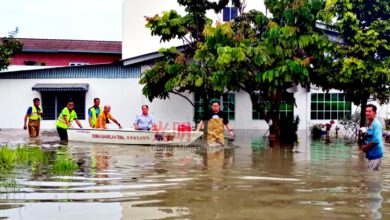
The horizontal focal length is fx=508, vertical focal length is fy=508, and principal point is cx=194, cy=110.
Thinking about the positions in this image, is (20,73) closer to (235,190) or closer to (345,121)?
(345,121)

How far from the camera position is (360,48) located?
17.0 m

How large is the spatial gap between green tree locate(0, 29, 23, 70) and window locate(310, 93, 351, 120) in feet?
51.1

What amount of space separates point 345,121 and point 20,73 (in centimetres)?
1614

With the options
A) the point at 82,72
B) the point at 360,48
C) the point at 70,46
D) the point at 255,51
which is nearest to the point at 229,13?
the point at 82,72

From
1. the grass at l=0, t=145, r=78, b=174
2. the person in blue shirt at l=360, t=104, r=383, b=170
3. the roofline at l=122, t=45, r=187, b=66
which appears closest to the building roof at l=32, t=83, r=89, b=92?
the roofline at l=122, t=45, r=187, b=66

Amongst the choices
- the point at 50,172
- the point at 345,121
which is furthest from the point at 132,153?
the point at 345,121

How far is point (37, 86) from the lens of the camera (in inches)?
992

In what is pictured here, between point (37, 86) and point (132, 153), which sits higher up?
point (37, 86)

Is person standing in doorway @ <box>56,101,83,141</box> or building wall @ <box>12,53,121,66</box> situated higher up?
building wall @ <box>12,53,121,66</box>

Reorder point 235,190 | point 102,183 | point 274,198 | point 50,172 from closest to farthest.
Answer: point 274,198 → point 235,190 → point 102,183 → point 50,172

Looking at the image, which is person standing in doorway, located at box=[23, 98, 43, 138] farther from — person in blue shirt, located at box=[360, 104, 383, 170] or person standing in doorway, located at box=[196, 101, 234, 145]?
person in blue shirt, located at box=[360, 104, 383, 170]

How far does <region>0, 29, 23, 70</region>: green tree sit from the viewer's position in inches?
996

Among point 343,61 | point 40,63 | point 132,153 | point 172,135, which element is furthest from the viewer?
point 40,63

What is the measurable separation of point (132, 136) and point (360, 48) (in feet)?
26.6
